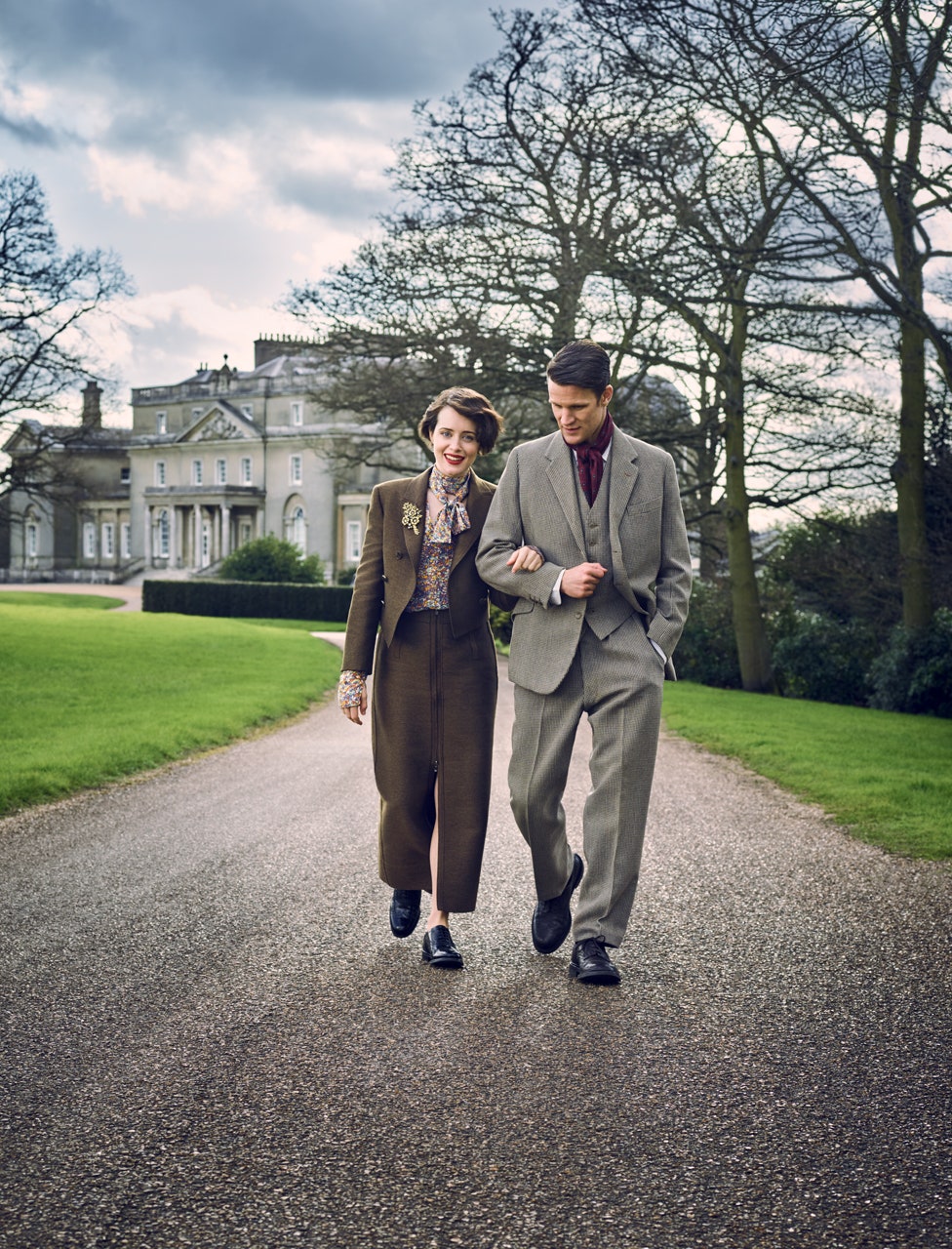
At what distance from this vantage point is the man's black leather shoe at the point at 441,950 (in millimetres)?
4320

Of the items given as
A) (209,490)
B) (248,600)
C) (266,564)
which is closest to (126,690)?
(248,600)

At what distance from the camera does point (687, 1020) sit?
376 centimetres

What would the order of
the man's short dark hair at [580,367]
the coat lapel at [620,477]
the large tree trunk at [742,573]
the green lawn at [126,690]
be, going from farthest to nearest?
the large tree trunk at [742,573], the green lawn at [126,690], the coat lapel at [620,477], the man's short dark hair at [580,367]

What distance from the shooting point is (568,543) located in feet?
14.6

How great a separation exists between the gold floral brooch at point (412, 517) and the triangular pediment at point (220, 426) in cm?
6867

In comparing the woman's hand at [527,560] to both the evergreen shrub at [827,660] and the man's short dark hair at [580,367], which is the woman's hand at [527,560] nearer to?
the man's short dark hair at [580,367]

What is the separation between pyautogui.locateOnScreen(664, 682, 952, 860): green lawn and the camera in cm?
782

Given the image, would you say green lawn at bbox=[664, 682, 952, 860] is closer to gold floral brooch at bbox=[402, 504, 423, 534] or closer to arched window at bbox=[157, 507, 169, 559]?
gold floral brooch at bbox=[402, 504, 423, 534]

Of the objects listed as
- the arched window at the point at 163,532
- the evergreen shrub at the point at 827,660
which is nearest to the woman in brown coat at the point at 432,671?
the evergreen shrub at the point at 827,660

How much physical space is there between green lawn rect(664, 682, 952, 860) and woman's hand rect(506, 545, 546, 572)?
140 inches

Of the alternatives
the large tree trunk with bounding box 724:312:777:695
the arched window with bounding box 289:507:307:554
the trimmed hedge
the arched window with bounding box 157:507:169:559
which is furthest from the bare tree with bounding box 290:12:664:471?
the arched window with bounding box 157:507:169:559

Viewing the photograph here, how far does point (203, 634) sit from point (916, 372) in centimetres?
1640

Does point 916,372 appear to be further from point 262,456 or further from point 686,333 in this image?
point 262,456

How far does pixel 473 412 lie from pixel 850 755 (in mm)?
8071
